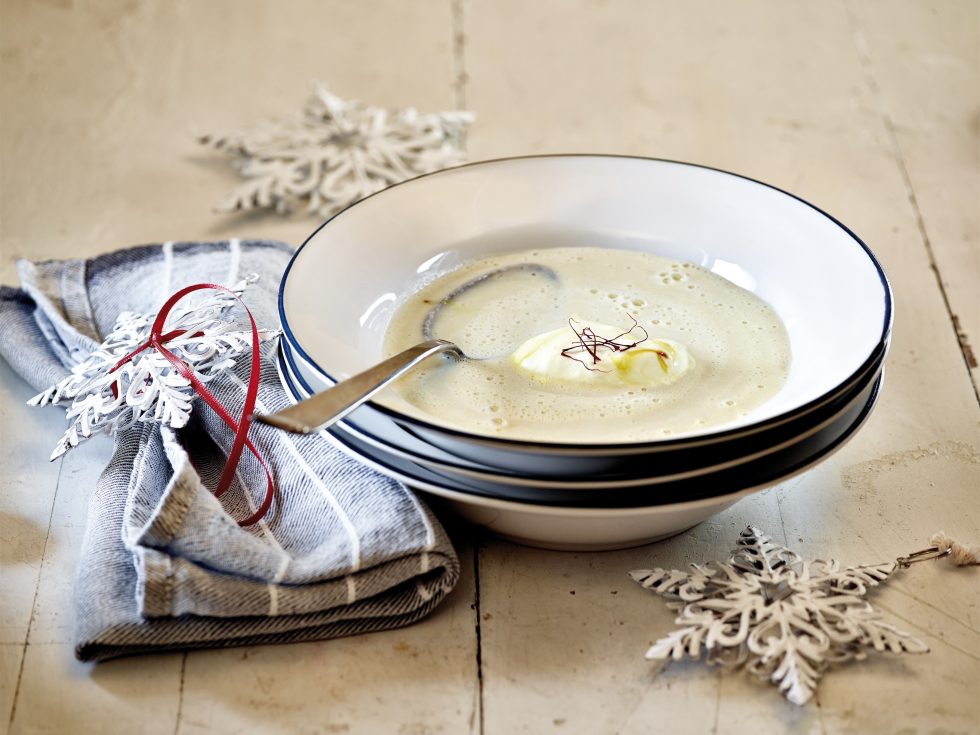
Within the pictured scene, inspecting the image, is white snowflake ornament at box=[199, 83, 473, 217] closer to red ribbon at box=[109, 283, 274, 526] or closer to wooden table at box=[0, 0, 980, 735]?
wooden table at box=[0, 0, 980, 735]

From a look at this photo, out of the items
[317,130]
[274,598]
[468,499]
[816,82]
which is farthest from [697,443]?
[816,82]

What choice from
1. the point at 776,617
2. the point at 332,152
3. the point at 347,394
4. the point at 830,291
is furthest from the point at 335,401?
the point at 332,152

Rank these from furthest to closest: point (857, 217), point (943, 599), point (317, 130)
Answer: point (317, 130)
point (857, 217)
point (943, 599)

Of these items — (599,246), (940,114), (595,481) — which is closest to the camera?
(595,481)

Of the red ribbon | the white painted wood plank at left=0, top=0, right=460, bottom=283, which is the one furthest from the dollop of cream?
the white painted wood plank at left=0, top=0, right=460, bottom=283

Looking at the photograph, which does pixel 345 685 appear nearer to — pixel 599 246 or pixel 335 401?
pixel 335 401

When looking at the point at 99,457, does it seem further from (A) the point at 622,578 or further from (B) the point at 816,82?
(B) the point at 816,82

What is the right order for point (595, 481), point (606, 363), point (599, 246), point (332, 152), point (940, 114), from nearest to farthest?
1. point (595, 481)
2. point (606, 363)
3. point (599, 246)
4. point (332, 152)
5. point (940, 114)

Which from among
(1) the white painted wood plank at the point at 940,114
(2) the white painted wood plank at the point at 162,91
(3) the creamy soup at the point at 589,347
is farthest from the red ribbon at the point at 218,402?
(1) the white painted wood plank at the point at 940,114
